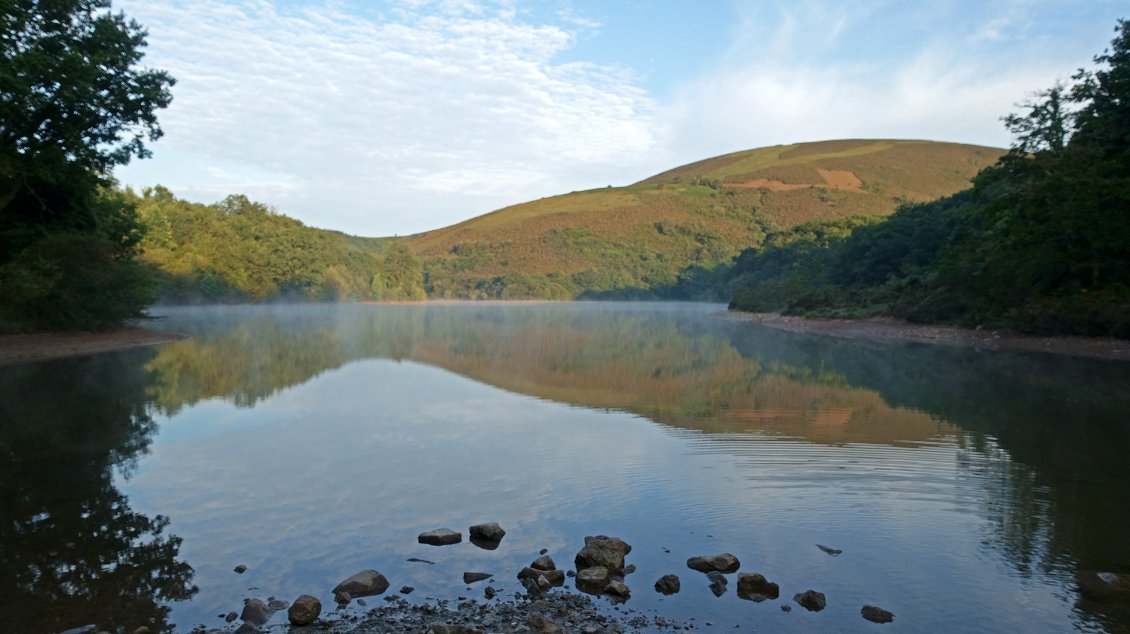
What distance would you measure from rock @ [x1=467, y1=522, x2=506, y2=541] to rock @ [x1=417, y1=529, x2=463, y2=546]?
134mm

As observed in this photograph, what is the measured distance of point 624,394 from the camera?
16.2 m

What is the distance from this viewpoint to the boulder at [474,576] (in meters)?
5.55

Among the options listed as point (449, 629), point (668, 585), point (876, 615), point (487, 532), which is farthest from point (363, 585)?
point (876, 615)

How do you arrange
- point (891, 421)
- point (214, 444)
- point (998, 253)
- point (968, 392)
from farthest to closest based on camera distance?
point (998, 253), point (968, 392), point (891, 421), point (214, 444)

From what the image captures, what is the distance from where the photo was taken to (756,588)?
538 centimetres

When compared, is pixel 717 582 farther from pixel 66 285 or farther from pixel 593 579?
pixel 66 285

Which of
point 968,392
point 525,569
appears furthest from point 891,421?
point 525,569

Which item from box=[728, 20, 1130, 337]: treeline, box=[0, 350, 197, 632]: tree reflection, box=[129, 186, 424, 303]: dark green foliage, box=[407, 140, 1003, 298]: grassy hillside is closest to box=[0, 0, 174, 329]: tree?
box=[0, 350, 197, 632]: tree reflection

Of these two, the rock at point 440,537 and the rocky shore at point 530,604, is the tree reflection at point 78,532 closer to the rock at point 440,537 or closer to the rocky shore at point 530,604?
the rocky shore at point 530,604

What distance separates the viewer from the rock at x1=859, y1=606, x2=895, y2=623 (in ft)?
16.3

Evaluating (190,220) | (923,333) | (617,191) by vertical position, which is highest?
(617,191)

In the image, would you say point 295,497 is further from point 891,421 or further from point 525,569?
point 891,421

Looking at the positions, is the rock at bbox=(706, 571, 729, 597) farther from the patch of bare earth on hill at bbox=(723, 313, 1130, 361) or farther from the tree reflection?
the patch of bare earth on hill at bbox=(723, 313, 1130, 361)

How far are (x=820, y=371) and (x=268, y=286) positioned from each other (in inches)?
3355
